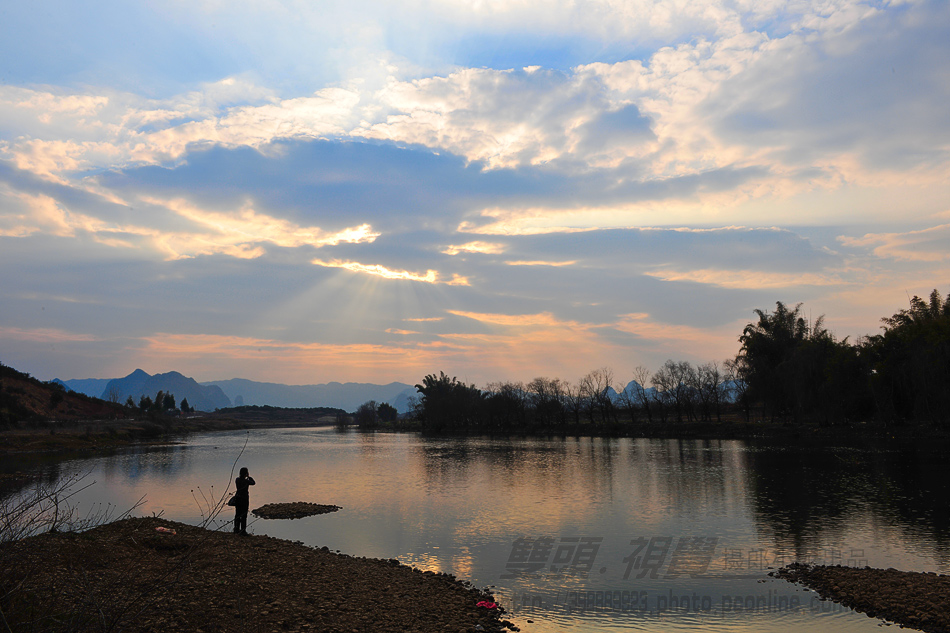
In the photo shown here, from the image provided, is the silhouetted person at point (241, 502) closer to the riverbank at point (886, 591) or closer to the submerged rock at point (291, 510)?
the submerged rock at point (291, 510)

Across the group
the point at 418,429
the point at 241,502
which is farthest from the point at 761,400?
the point at 418,429

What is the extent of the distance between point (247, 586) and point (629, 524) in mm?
17004

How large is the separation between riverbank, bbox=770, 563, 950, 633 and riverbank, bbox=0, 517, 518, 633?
9629 millimetres

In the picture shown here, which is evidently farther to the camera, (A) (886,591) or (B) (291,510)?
(B) (291,510)

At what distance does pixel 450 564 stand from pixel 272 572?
6.01 meters

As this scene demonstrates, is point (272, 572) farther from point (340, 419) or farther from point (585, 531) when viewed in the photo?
point (340, 419)

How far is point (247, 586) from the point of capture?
1330 centimetres

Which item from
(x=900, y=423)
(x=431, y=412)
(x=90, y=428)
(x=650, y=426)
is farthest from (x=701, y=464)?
(x=431, y=412)

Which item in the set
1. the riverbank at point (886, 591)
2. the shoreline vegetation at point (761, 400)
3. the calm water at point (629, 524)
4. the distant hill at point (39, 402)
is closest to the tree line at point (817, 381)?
the shoreline vegetation at point (761, 400)

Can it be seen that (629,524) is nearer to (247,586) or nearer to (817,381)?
(247,586)

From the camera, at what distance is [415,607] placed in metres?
13.1

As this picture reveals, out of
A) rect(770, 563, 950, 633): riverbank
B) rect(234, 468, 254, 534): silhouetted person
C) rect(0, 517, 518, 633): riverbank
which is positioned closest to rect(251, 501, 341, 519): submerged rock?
rect(234, 468, 254, 534): silhouetted person

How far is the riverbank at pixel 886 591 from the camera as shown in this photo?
1294 centimetres

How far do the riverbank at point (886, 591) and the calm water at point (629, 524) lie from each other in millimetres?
631
